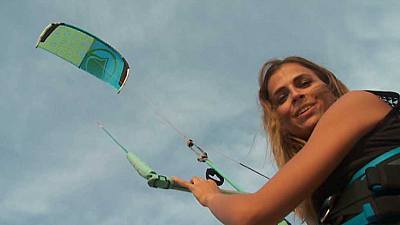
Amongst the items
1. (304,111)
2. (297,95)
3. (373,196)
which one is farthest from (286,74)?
(373,196)

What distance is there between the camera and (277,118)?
15.3 ft

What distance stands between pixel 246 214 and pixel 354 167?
742 mm

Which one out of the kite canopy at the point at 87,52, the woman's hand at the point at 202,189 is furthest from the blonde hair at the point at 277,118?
the kite canopy at the point at 87,52

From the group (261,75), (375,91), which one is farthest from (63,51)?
(375,91)

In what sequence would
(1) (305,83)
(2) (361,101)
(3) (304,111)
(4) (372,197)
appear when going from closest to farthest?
(4) (372,197) → (2) (361,101) → (3) (304,111) → (1) (305,83)

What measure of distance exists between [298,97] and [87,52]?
8058mm

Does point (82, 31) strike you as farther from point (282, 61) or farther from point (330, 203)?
point (330, 203)

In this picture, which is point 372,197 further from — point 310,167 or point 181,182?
point 181,182

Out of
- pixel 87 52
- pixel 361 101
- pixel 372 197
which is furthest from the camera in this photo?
pixel 87 52

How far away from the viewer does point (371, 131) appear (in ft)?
11.5

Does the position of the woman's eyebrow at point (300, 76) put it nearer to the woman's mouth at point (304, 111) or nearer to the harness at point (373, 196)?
the woman's mouth at point (304, 111)

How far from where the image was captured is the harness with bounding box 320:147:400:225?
317 centimetres

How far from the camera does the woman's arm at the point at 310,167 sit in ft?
10.6

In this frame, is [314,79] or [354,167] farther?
[314,79]
